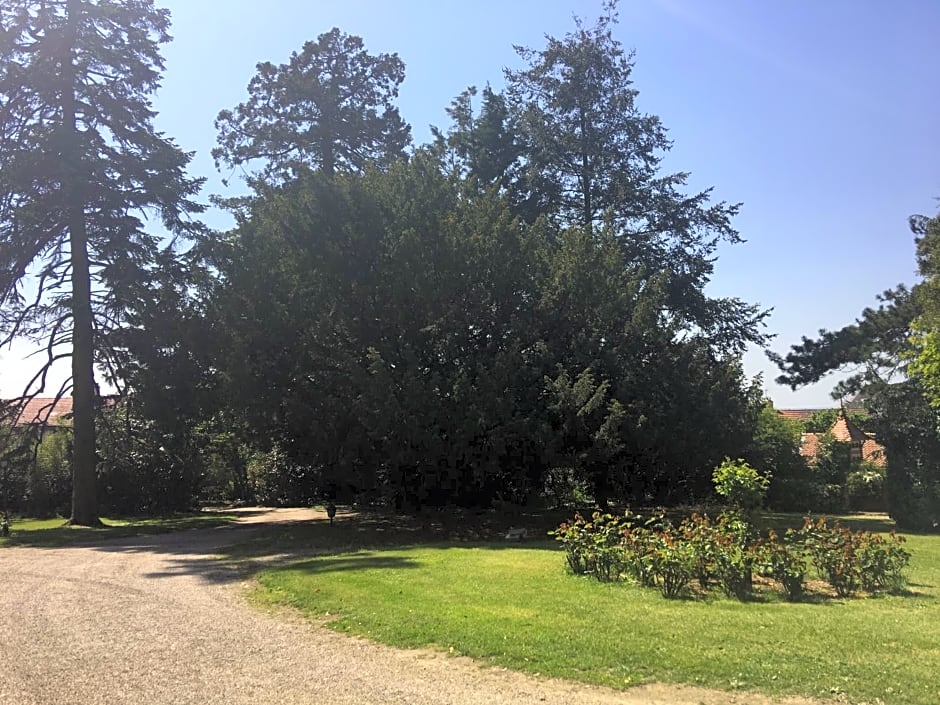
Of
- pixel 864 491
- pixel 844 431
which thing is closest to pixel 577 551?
pixel 864 491

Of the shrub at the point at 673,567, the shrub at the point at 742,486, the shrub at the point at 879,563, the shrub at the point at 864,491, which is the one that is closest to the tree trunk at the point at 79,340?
the shrub at the point at 742,486

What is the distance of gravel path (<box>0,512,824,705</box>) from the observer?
5699mm

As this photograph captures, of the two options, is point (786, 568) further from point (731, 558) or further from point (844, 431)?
point (844, 431)

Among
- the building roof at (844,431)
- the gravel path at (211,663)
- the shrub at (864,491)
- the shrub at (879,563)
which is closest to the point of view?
the gravel path at (211,663)

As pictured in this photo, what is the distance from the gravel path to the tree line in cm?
869

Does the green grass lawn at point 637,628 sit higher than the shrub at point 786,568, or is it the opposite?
the shrub at point 786,568

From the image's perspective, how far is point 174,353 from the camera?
74.7 feet

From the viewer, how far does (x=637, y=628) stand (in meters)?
7.39

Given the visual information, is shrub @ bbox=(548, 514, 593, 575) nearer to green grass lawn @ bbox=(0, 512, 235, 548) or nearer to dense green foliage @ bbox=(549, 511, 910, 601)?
dense green foliage @ bbox=(549, 511, 910, 601)

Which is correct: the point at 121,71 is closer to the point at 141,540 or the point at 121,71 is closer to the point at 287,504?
the point at 141,540

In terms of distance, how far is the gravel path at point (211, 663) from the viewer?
5699mm

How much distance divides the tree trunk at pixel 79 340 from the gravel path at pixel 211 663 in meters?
14.2

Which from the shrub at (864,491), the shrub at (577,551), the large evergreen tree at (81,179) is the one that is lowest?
the shrub at (864,491)

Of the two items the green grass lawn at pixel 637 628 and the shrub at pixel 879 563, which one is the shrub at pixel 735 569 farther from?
the shrub at pixel 879 563
